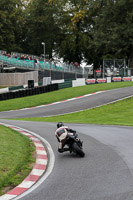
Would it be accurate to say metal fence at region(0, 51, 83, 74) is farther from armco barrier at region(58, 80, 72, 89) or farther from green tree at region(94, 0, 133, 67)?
green tree at region(94, 0, 133, 67)

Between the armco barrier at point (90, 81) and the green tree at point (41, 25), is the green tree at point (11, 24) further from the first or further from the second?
the armco barrier at point (90, 81)

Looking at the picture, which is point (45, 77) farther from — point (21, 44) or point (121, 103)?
point (21, 44)

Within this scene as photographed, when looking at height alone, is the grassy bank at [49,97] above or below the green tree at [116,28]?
below

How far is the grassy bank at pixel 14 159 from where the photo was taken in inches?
304

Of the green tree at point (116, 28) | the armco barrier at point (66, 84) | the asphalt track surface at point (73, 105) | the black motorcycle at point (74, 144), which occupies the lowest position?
the asphalt track surface at point (73, 105)

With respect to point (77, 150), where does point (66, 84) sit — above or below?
above

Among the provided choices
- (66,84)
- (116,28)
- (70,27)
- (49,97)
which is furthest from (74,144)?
(70,27)

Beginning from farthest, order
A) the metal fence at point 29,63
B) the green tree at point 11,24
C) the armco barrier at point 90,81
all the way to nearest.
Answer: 1. the green tree at point 11,24
2. the metal fence at point 29,63
3. the armco barrier at point 90,81

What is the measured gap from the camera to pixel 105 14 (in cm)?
6106

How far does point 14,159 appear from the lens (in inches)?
376

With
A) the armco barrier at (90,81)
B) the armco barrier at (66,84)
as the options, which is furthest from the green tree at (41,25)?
the armco barrier at (66,84)

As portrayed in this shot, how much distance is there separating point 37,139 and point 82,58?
6234 cm

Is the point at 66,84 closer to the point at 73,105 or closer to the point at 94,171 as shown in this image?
the point at 73,105

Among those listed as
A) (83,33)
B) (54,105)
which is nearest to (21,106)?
(54,105)
